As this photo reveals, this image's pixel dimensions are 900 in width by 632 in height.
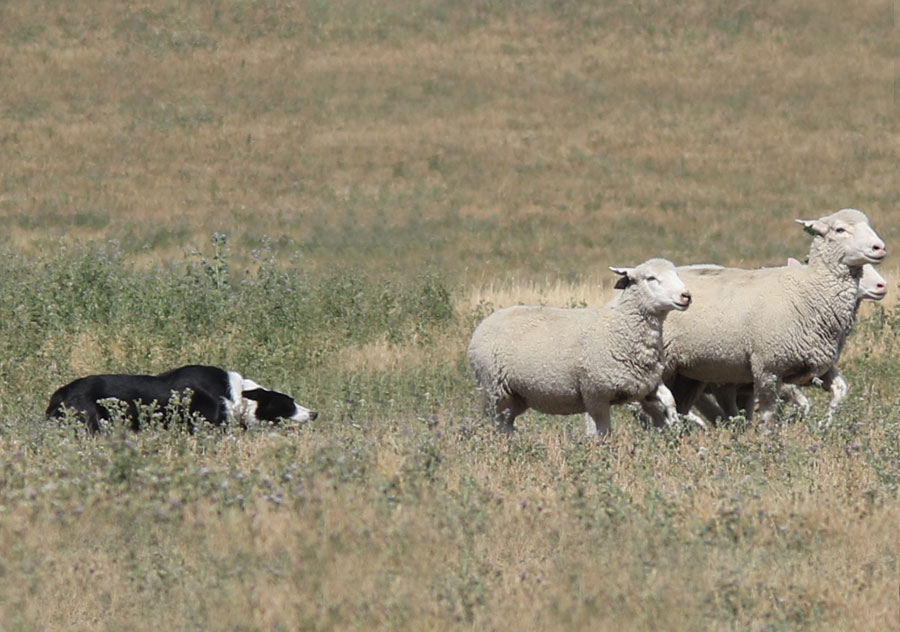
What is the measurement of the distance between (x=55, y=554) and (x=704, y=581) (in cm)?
321

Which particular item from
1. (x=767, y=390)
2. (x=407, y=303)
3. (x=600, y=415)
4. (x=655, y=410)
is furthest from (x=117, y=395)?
(x=407, y=303)

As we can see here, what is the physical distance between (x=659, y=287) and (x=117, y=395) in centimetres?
414

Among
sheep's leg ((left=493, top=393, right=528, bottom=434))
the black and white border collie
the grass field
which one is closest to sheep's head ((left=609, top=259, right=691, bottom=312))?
the grass field

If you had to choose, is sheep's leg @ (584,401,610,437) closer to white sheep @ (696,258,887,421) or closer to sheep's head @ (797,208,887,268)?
white sheep @ (696,258,887,421)

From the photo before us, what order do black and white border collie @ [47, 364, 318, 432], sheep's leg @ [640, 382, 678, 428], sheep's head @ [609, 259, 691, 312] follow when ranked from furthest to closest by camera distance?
black and white border collie @ [47, 364, 318, 432]
sheep's leg @ [640, 382, 678, 428]
sheep's head @ [609, 259, 691, 312]

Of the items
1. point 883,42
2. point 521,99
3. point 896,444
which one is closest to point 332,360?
point 896,444

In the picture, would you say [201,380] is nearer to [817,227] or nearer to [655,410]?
[655,410]

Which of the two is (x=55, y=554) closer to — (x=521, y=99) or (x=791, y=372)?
(x=791, y=372)

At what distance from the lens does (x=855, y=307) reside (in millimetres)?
11375

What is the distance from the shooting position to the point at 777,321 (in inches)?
433

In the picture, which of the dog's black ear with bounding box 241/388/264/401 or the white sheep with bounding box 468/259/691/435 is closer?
the white sheep with bounding box 468/259/691/435

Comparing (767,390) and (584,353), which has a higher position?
(584,353)

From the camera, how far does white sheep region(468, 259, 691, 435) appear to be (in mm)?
10344

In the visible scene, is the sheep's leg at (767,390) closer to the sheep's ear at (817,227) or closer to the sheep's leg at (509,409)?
the sheep's ear at (817,227)
